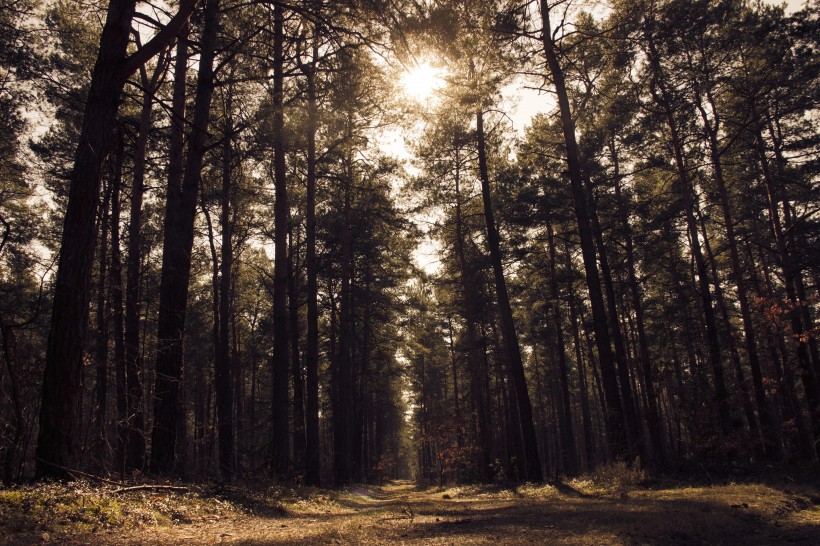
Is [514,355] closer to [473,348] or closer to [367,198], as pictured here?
[473,348]

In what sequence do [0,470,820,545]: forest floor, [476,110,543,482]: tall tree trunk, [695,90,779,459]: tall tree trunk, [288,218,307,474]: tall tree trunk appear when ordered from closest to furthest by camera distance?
→ 1. [0,470,820,545]: forest floor
2. [695,90,779,459]: tall tree trunk
3. [476,110,543,482]: tall tree trunk
4. [288,218,307,474]: tall tree trunk

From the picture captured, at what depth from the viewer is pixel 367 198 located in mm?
21000

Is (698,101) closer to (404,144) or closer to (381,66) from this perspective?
(404,144)

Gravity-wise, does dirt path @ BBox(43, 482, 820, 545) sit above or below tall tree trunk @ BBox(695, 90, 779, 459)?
below

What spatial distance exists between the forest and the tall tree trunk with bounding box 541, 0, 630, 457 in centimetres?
7

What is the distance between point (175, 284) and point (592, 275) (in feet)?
32.5

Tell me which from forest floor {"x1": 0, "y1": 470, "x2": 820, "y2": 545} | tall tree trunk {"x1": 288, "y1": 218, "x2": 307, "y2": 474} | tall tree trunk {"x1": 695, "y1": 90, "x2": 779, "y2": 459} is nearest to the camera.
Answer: forest floor {"x1": 0, "y1": 470, "x2": 820, "y2": 545}

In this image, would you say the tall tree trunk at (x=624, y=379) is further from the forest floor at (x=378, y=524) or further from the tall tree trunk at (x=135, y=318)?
the tall tree trunk at (x=135, y=318)

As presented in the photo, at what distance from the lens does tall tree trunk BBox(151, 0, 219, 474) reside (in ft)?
28.1

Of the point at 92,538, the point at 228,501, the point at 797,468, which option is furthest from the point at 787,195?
the point at 92,538

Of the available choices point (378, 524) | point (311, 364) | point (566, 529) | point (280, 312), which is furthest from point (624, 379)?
point (378, 524)

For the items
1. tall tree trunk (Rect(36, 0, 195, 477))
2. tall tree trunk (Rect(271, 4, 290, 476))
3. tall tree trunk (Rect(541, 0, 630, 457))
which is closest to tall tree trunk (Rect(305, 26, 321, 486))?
tall tree trunk (Rect(271, 4, 290, 476))

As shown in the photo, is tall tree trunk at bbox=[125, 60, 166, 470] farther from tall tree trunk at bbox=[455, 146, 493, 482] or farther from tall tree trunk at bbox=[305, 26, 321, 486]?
tall tree trunk at bbox=[455, 146, 493, 482]

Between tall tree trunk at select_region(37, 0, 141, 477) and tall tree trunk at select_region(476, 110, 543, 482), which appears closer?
tall tree trunk at select_region(37, 0, 141, 477)
